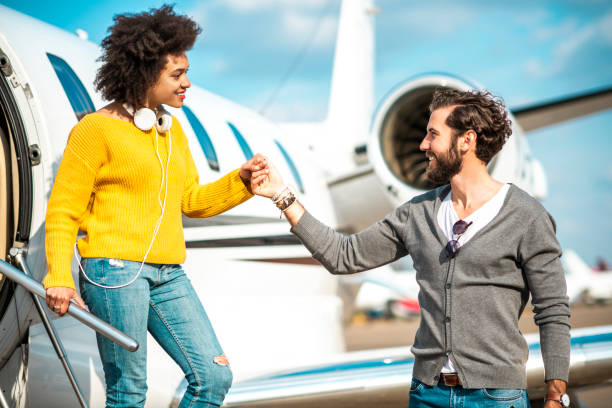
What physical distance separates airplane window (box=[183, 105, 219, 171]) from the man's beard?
292cm

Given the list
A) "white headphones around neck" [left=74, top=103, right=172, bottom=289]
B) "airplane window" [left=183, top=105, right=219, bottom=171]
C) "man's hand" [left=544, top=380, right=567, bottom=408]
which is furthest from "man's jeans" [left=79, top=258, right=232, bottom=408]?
"airplane window" [left=183, top=105, right=219, bottom=171]

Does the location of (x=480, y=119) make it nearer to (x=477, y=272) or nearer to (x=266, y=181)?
(x=477, y=272)

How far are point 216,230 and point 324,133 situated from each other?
610 centimetres

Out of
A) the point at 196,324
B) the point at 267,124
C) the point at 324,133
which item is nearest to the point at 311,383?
the point at 196,324

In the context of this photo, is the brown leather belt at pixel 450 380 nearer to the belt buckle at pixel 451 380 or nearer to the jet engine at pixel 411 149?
the belt buckle at pixel 451 380

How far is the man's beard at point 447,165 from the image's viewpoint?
8.18ft

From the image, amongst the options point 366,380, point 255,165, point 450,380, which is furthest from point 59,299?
point 366,380

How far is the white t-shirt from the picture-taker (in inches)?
92.9

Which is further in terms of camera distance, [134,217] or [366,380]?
[366,380]

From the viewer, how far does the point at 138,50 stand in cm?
257

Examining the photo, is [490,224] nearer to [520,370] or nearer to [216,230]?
[520,370]

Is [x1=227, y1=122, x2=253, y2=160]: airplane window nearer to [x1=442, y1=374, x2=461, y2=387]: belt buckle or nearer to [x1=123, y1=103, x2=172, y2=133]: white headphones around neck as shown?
[x1=123, y1=103, x2=172, y2=133]: white headphones around neck

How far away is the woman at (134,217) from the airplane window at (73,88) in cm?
121

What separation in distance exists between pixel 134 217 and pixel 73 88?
1730 millimetres
